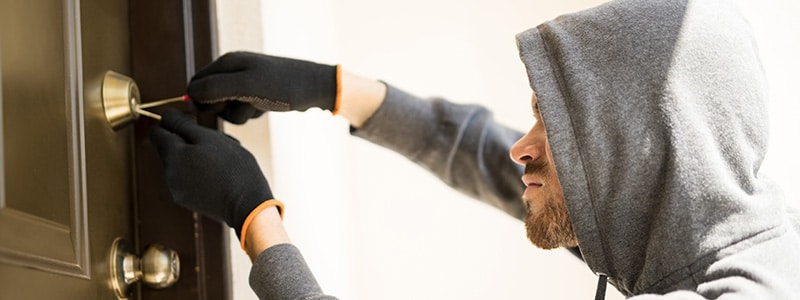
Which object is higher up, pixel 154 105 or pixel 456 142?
pixel 154 105

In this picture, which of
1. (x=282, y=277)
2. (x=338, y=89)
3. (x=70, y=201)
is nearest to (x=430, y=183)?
(x=338, y=89)

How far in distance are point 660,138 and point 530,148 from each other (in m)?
0.18

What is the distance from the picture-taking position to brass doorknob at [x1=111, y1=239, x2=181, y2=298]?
100cm

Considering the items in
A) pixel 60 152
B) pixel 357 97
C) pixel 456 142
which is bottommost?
pixel 456 142

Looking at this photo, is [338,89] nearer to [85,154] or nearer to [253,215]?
[253,215]

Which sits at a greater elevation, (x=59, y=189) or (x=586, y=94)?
(x=59, y=189)

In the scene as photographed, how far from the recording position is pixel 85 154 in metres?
0.92

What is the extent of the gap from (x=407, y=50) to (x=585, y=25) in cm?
88

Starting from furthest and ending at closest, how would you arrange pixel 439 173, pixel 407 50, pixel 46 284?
1. pixel 407 50
2. pixel 439 173
3. pixel 46 284

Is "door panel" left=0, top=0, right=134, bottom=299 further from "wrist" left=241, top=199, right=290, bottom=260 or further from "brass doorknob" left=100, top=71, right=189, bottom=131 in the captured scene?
"wrist" left=241, top=199, right=290, bottom=260

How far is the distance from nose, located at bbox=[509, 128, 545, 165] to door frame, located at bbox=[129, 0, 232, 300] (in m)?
0.37

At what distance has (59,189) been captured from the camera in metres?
0.85

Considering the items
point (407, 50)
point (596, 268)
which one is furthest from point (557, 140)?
point (407, 50)

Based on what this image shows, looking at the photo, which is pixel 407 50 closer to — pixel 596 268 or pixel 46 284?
pixel 596 268
